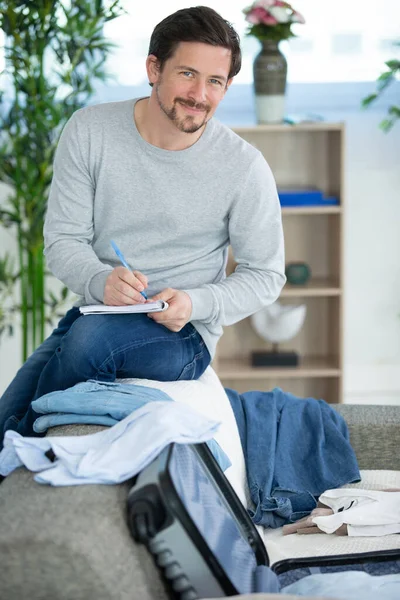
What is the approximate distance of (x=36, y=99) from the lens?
3.24 metres

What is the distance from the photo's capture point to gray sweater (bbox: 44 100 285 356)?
81.4 inches

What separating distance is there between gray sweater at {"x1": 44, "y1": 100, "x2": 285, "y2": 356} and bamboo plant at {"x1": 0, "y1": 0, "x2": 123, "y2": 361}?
1.17m

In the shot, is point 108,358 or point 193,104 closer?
point 108,358

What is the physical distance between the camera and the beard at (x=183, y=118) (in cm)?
198

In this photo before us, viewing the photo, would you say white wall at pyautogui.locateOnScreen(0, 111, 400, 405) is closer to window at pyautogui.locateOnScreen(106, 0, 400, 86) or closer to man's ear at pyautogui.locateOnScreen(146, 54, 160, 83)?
window at pyautogui.locateOnScreen(106, 0, 400, 86)

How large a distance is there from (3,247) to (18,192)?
0.53 m

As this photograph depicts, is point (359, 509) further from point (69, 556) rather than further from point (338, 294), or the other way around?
point (338, 294)

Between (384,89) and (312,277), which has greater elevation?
(384,89)

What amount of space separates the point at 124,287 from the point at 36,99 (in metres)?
1.61

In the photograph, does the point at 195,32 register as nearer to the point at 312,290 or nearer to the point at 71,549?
the point at 71,549

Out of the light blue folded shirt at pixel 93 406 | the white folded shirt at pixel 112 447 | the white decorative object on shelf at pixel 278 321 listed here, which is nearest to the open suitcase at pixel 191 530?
the white folded shirt at pixel 112 447

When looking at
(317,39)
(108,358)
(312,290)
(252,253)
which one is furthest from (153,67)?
(317,39)

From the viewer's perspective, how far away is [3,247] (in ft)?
12.3

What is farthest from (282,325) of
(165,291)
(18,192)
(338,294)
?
(165,291)
